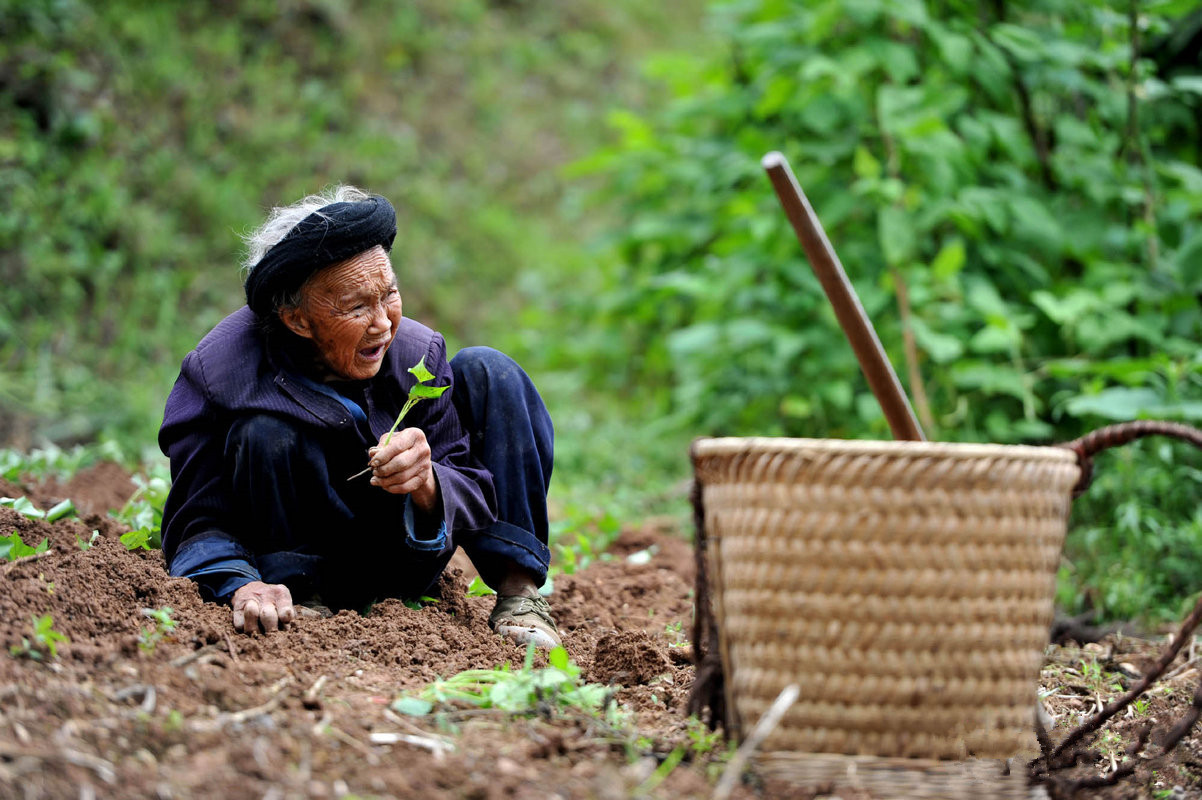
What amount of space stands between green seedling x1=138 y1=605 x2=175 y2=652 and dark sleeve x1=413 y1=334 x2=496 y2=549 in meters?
0.60

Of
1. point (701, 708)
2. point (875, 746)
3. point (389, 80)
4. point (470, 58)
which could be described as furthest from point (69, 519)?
point (470, 58)

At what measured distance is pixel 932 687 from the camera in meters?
1.75

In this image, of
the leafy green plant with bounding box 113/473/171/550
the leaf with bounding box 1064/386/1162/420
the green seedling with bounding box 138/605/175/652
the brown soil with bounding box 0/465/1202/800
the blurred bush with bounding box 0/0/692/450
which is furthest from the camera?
the blurred bush with bounding box 0/0/692/450

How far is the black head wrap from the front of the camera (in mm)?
2291

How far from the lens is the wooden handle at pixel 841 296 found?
2.11 meters

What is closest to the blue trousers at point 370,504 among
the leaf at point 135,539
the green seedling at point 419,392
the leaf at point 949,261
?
the green seedling at point 419,392

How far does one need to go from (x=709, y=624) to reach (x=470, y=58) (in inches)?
318

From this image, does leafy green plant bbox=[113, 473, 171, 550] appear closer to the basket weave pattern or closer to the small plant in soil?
the small plant in soil

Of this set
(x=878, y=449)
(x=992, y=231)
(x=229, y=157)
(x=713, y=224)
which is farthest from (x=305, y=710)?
(x=229, y=157)

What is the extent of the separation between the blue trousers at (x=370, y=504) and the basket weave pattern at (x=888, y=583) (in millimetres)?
883

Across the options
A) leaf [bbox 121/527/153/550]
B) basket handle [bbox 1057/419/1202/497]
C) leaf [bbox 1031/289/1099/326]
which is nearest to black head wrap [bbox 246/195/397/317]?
leaf [bbox 121/527/153/550]

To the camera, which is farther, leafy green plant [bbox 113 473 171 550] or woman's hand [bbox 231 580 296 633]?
leafy green plant [bbox 113 473 171 550]

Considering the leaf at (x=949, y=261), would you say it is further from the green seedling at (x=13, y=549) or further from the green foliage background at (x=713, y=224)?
the green seedling at (x=13, y=549)

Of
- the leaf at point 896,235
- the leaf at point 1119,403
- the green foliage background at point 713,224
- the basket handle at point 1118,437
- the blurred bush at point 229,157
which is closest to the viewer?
the basket handle at point 1118,437
